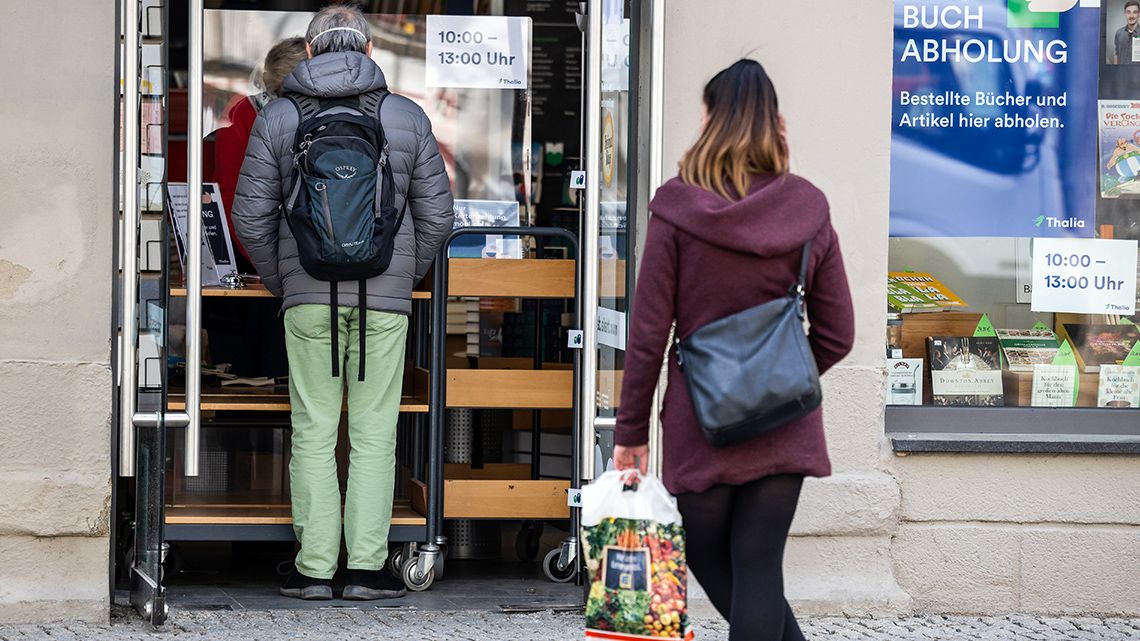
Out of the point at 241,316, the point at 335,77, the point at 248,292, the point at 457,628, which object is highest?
the point at 335,77

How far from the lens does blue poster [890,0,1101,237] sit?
6273mm

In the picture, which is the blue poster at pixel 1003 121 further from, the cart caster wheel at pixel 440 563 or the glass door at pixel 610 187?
the cart caster wheel at pixel 440 563

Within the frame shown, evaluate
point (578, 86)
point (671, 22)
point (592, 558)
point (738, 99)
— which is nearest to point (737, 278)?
point (738, 99)

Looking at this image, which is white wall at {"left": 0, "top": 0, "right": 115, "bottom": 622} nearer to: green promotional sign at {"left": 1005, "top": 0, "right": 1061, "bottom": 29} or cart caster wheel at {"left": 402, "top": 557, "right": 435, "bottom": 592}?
cart caster wheel at {"left": 402, "top": 557, "right": 435, "bottom": 592}

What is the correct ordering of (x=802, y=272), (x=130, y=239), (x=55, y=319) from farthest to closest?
(x=55, y=319) < (x=130, y=239) < (x=802, y=272)

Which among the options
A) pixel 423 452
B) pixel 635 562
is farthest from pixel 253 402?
pixel 635 562

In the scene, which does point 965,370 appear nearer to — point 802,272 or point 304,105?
point 802,272

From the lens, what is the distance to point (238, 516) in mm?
6195

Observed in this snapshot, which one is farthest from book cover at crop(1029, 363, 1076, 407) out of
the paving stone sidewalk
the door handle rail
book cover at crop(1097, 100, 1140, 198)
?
the door handle rail

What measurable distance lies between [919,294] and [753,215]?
270 cm

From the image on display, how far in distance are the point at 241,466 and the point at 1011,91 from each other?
11.7 ft

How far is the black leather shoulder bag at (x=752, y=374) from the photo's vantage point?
3725mm

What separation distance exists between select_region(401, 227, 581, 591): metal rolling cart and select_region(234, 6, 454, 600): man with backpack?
23 cm

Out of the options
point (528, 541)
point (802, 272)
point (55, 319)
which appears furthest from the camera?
point (528, 541)
